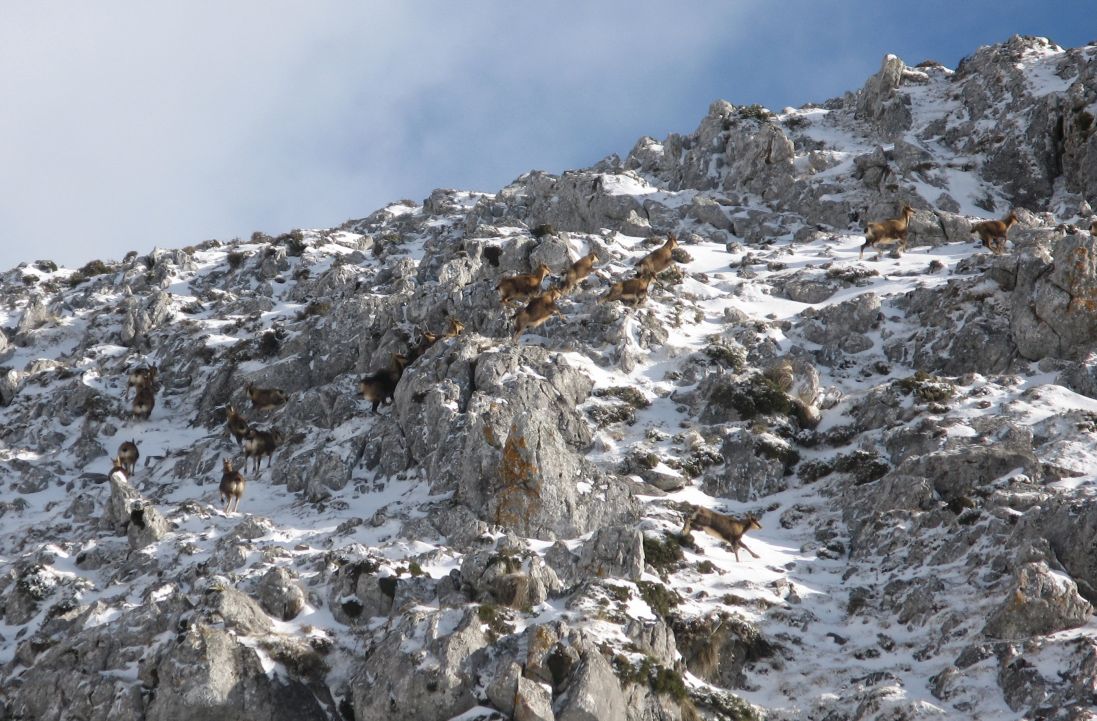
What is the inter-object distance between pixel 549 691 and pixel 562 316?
18.3 m

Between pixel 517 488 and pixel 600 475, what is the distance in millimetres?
2268

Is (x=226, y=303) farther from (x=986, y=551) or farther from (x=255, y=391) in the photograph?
(x=986, y=551)

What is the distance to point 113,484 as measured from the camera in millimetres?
25062

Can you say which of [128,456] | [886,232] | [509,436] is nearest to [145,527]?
[128,456]

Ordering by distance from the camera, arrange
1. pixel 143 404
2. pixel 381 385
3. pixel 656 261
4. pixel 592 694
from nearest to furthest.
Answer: pixel 592 694
pixel 381 385
pixel 143 404
pixel 656 261

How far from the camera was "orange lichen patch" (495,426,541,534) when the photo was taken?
73.5ft

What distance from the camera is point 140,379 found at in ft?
114

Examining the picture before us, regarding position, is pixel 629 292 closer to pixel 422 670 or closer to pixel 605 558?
pixel 605 558

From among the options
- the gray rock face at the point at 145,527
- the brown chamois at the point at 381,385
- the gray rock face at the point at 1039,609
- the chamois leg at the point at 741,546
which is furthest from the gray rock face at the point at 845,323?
the gray rock face at the point at 145,527

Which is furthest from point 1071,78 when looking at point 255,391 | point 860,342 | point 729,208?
point 255,391

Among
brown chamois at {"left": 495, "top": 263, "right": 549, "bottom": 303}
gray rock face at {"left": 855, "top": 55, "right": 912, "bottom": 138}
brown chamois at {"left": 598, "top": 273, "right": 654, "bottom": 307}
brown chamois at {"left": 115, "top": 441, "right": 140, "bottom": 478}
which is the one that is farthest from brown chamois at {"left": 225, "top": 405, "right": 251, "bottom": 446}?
gray rock face at {"left": 855, "top": 55, "right": 912, "bottom": 138}

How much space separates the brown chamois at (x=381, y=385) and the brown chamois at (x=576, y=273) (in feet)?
22.8

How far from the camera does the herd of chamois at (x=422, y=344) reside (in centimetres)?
2875

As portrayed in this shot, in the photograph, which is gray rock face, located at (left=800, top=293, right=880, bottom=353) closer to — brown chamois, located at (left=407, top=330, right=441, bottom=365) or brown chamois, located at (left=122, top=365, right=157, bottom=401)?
brown chamois, located at (left=407, top=330, right=441, bottom=365)
